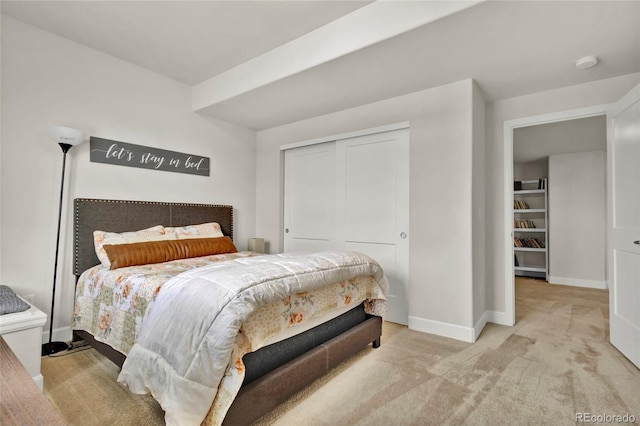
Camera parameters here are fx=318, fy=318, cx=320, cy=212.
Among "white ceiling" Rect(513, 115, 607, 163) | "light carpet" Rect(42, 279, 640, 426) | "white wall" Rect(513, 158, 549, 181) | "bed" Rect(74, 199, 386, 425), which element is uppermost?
"white ceiling" Rect(513, 115, 607, 163)

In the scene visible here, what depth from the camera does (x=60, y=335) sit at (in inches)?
108

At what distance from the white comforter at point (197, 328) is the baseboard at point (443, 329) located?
170 cm

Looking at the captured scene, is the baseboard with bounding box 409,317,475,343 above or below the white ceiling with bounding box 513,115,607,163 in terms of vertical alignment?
below

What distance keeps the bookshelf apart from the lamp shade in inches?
257

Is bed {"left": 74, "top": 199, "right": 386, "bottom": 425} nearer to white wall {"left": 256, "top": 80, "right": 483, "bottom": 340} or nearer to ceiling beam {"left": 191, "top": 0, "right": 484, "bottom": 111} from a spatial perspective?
white wall {"left": 256, "top": 80, "right": 483, "bottom": 340}

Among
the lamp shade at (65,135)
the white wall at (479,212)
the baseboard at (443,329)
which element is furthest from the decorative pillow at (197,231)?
the white wall at (479,212)

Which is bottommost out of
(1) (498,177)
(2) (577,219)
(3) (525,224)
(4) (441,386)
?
(4) (441,386)

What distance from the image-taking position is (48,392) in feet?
6.45

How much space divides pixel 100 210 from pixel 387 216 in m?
2.83

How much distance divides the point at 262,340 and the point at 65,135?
7.72 ft

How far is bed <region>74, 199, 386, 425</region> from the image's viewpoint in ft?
5.28

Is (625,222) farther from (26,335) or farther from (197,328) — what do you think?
(26,335)

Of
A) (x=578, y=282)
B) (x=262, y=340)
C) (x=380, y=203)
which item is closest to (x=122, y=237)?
(x=262, y=340)

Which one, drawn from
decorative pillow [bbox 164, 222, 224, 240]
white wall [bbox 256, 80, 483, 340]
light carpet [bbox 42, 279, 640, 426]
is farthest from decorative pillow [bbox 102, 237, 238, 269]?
white wall [bbox 256, 80, 483, 340]
